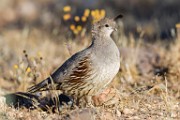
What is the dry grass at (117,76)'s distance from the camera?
22.3 feet

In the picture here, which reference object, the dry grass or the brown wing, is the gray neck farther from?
the dry grass

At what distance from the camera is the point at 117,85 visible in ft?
27.5

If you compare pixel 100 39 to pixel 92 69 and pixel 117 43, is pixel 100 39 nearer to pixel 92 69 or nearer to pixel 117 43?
pixel 92 69

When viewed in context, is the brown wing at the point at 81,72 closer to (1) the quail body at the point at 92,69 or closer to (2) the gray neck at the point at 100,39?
(1) the quail body at the point at 92,69

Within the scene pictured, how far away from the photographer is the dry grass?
6.79 meters

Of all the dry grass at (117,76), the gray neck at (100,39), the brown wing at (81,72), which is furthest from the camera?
the gray neck at (100,39)

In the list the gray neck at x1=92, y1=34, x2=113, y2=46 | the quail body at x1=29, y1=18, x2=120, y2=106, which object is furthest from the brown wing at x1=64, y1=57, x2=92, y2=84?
the gray neck at x1=92, y1=34, x2=113, y2=46

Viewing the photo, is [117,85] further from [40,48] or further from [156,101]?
[40,48]

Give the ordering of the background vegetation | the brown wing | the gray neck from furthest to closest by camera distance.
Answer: the gray neck < the brown wing < the background vegetation

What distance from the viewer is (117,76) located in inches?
344

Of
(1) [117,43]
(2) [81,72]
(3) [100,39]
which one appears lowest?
(2) [81,72]

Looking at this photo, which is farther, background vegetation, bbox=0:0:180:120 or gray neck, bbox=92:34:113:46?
gray neck, bbox=92:34:113:46

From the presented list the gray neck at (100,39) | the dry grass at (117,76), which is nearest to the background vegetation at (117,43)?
the dry grass at (117,76)

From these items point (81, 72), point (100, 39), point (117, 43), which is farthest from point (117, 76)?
point (81, 72)
